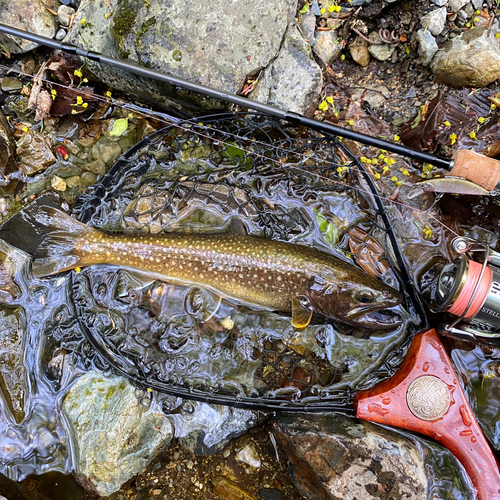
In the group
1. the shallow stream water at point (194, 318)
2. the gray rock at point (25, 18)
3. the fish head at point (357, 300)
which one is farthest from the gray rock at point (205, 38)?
the fish head at point (357, 300)

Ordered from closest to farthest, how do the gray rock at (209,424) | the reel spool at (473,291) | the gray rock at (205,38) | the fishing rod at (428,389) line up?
the reel spool at (473,291) < the fishing rod at (428,389) < the gray rock at (205,38) < the gray rock at (209,424)

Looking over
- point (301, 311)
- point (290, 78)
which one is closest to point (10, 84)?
point (290, 78)

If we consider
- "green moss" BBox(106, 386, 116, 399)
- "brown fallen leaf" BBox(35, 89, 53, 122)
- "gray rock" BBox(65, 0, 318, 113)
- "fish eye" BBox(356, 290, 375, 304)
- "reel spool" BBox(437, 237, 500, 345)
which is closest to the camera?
"reel spool" BBox(437, 237, 500, 345)

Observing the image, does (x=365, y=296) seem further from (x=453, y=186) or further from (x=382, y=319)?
(x=453, y=186)

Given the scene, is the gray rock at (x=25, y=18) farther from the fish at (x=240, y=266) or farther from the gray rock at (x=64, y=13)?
the fish at (x=240, y=266)

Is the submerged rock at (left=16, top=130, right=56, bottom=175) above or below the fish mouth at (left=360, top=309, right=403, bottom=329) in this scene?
below

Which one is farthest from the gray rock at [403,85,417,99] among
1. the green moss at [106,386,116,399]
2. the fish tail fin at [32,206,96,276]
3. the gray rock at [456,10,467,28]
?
the green moss at [106,386,116,399]

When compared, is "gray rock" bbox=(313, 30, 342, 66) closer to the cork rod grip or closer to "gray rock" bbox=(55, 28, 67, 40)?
the cork rod grip
